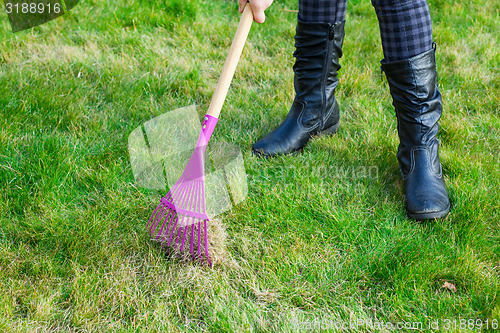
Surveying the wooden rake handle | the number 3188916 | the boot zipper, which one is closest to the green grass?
the boot zipper

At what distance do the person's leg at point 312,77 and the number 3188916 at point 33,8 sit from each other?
7.36 ft

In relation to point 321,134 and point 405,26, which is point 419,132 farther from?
point 321,134

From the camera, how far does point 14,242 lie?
6.16 feet

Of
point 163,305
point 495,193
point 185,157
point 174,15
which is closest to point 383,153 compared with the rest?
point 495,193

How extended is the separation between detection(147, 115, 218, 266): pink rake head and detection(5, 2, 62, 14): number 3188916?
2.52 metres

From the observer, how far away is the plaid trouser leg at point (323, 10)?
2.26m

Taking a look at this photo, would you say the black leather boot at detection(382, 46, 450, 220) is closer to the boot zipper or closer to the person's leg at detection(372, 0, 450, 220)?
the person's leg at detection(372, 0, 450, 220)

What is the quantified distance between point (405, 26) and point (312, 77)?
56 centimetres

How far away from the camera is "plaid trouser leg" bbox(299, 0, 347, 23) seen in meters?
2.26

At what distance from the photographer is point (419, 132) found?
209 cm

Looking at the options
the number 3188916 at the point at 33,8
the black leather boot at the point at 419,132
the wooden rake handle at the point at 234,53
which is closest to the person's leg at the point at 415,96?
the black leather boot at the point at 419,132

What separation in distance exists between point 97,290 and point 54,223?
0.39 m

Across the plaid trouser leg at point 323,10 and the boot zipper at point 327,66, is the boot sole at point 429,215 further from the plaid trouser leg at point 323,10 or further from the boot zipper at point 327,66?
the plaid trouser leg at point 323,10

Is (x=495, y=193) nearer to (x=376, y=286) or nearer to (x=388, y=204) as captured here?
(x=388, y=204)
